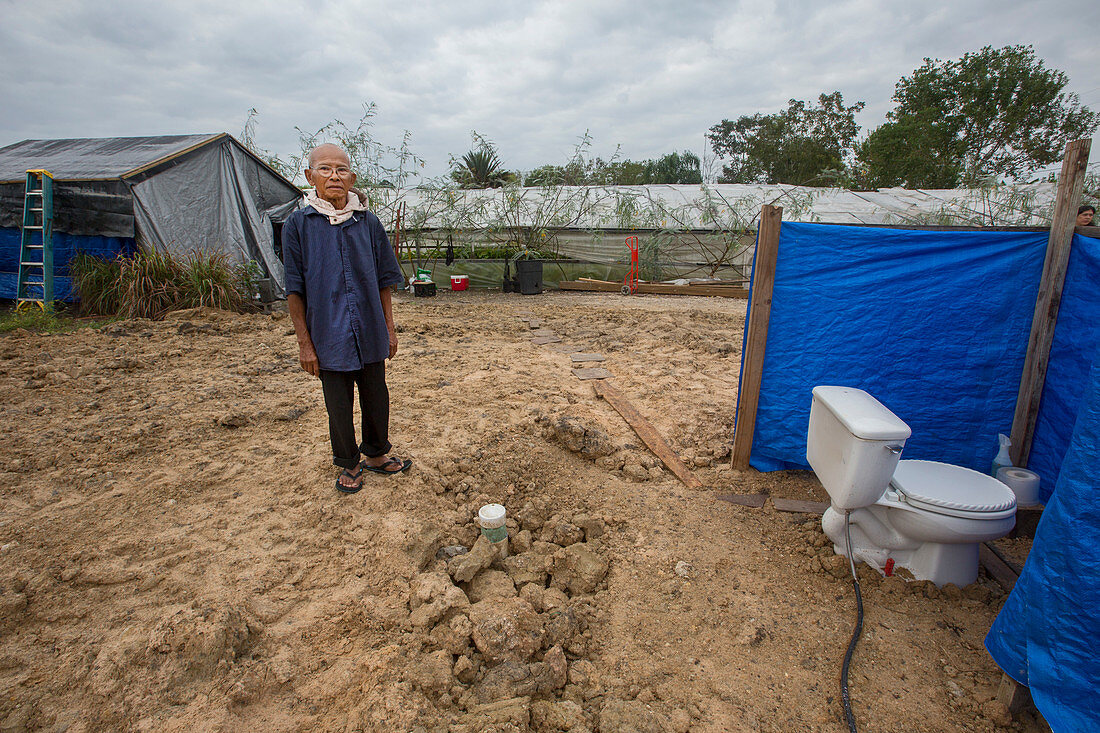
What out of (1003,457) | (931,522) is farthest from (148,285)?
(1003,457)

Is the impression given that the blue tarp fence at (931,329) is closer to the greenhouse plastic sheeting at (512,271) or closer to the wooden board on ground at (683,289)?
the wooden board on ground at (683,289)

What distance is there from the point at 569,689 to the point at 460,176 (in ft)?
37.9

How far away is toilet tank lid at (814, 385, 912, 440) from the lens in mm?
1938

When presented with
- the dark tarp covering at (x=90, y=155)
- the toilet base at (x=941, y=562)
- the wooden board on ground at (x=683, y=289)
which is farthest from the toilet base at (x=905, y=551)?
the dark tarp covering at (x=90, y=155)

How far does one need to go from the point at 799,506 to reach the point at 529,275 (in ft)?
28.1

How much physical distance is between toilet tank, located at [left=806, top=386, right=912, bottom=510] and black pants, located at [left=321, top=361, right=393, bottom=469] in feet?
6.74

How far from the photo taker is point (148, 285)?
6.79 meters

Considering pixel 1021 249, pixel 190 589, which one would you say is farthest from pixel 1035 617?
pixel 190 589

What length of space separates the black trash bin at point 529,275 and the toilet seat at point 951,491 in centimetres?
891

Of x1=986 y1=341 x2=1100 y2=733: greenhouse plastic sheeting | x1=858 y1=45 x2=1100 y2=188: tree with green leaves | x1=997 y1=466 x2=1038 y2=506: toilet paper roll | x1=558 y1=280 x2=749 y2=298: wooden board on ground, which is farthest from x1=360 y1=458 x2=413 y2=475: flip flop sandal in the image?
x1=858 y1=45 x2=1100 y2=188: tree with green leaves

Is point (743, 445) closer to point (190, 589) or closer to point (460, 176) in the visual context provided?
point (190, 589)

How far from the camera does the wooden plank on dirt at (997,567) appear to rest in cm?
220

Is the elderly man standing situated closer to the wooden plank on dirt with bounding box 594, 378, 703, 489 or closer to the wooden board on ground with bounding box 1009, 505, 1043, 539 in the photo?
the wooden plank on dirt with bounding box 594, 378, 703, 489

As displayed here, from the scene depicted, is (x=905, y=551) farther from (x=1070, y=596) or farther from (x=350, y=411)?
(x=350, y=411)
